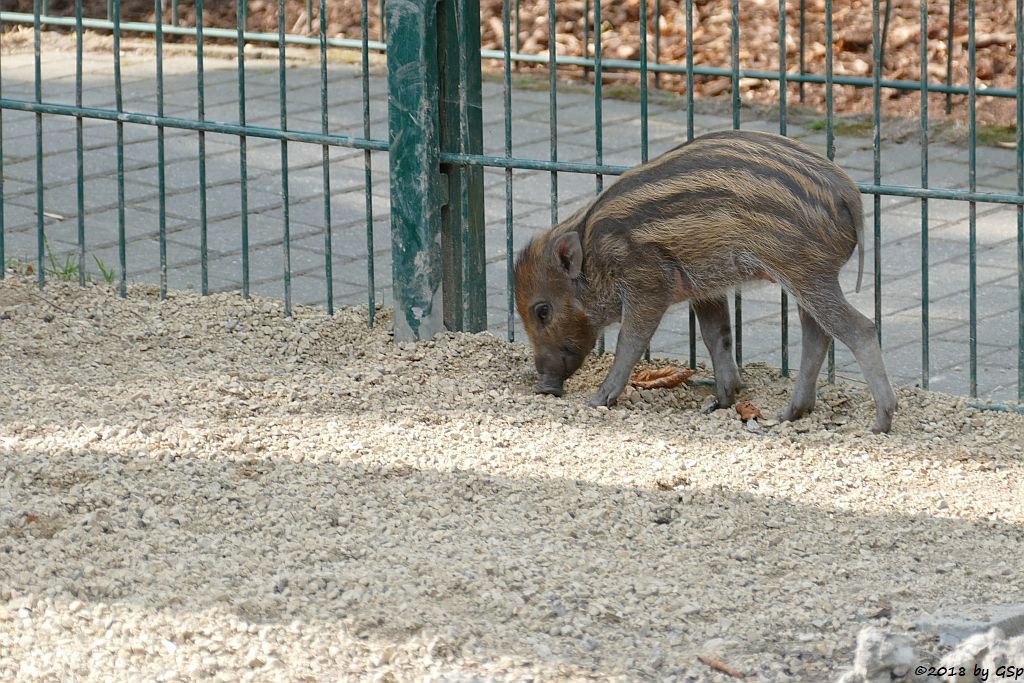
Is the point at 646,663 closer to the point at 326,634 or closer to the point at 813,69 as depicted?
the point at 326,634

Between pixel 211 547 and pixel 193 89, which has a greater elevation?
pixel 193 89

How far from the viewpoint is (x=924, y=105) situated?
5.18 metres

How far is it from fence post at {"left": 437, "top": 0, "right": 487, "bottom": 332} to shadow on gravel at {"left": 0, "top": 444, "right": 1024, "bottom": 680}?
153 cm

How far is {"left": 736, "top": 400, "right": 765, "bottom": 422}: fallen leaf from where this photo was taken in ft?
17.3

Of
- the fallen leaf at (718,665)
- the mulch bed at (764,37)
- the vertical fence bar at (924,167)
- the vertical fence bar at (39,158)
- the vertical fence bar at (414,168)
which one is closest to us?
the fallen leaf at (718,665)

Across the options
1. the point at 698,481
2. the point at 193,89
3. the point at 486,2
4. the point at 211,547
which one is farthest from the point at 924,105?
the point at 486,2

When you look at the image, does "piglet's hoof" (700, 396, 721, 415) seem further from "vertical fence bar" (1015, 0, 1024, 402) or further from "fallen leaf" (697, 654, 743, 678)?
"fallen leaf" (697, 654, 743, 678)

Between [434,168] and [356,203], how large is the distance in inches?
112

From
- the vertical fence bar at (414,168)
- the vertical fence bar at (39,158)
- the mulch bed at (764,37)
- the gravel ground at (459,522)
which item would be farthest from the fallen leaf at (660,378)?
the mulch bed at (764,37)

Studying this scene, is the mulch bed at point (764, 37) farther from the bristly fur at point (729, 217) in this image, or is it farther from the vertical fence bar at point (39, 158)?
the bristly fur at point (729, 217)

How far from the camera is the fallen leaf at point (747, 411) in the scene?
528cm

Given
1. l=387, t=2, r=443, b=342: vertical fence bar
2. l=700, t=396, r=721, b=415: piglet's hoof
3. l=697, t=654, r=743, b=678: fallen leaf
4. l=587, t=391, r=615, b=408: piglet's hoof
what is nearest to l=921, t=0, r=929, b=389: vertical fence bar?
l=700, t=396, r=721, b=415: piglet's hoof

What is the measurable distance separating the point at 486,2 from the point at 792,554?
10.2m

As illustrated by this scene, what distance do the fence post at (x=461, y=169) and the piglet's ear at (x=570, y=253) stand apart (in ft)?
2.02
